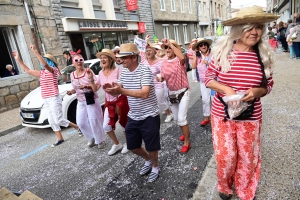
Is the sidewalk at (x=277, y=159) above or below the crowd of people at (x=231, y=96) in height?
below

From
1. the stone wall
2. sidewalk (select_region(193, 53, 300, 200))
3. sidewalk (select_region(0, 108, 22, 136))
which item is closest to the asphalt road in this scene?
sidewalk (select_region(193, 53, 300, 200))

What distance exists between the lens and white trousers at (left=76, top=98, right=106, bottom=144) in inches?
145

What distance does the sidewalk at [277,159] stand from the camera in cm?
207

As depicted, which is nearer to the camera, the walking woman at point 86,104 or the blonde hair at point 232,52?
the blonde hair at point 232,52

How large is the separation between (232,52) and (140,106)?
119 centimetres

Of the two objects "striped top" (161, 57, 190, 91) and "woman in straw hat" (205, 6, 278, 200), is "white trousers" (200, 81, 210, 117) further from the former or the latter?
"woman in straw hat" (205, 6, 278, 200)

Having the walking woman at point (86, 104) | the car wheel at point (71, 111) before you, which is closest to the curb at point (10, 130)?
the car wheel at point (71, 111)

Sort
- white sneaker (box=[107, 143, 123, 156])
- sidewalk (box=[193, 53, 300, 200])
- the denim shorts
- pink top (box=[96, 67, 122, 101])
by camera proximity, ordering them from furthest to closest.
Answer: white sneaker (box=[107, 143, 123, 156])
pink top (box=[96, 67, 122, 101])
the denim shorts
sidewalk (box=[193, 53, 300, 200])

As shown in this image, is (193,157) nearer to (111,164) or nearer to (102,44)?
(111,164)

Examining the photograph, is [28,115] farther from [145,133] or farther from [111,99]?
[145,133]

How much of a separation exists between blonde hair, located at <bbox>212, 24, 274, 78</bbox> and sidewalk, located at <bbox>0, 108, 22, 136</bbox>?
5900 mm

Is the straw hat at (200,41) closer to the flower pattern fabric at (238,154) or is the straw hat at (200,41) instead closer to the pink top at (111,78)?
the pink top at (111,78)

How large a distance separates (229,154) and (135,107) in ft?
3.81

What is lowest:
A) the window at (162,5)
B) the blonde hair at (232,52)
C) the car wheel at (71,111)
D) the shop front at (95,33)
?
the car wheel at (71,111)
